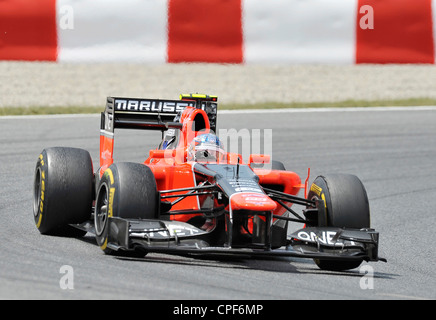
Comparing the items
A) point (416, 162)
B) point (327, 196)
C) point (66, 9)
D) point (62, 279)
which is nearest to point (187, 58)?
point (66, 9)

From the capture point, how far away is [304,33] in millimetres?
14234

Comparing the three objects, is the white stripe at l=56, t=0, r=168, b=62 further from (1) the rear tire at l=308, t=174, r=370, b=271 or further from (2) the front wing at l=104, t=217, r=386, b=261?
(2) the front wing at l=104, t=217, r=386, b=261

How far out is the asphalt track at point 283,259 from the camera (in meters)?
5.98

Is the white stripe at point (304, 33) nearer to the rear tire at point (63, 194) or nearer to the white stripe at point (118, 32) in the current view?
the white stripe at point (118, 32)

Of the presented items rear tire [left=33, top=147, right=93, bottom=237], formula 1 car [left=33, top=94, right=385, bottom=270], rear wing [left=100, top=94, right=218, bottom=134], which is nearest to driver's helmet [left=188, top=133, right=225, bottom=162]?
formula 1 car [left=33, top=94, right=385, bottom=270]

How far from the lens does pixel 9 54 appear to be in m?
13.3

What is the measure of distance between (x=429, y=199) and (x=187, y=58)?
165 inches

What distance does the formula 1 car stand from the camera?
6.99 m

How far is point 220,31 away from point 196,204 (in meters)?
6.40

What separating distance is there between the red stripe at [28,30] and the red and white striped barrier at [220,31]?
0.01 m

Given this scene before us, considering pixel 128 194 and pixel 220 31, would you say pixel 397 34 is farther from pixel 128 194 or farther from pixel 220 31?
pixel 128 194

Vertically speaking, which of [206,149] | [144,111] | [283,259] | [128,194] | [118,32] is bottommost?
[283,259]
